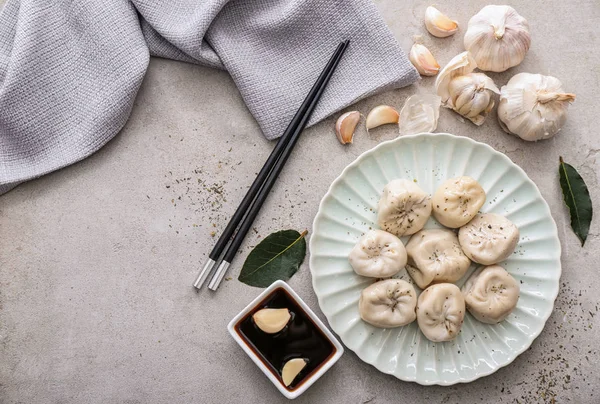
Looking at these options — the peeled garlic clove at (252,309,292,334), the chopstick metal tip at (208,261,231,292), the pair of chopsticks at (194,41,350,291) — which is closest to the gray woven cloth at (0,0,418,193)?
the pair of chopsticks at (194,41,350,291)

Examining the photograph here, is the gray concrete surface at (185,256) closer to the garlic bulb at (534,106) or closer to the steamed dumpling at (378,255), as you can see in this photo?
the garlic bulb at (534,106)

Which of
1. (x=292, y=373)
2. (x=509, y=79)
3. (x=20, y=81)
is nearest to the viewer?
(x=292, y=373)

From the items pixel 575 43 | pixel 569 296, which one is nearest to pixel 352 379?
pixel 569 296

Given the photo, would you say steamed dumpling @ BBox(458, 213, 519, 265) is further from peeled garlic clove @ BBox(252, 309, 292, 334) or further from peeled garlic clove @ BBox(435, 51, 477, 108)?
peeled garlic clove @ BBox(252, 309, 292, 334)

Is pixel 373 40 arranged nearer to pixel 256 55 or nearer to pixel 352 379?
pixel 256 55

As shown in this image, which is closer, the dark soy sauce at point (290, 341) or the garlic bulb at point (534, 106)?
the dark soy sauce at point (290, 341)

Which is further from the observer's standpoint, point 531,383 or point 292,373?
point 531,383

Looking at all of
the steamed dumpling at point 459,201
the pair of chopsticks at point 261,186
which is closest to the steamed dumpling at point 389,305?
the steamed dumpling at point 459,201

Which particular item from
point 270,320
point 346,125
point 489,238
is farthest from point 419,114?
point 270,320
